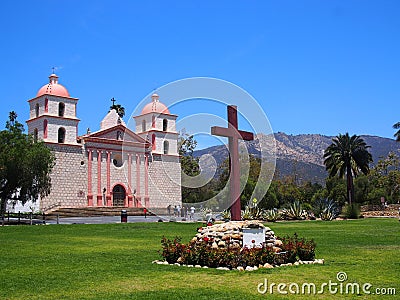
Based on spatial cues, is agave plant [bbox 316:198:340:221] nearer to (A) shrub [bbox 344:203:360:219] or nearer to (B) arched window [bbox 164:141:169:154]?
(A) shrub [bbox 344:203:360:219]

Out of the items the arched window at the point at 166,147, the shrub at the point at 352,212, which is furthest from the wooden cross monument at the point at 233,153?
the arched window at the point at 166,147

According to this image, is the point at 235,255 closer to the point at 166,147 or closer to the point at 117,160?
the point at 117,160

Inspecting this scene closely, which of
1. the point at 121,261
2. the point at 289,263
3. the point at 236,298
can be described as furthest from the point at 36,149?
the point at 236,298

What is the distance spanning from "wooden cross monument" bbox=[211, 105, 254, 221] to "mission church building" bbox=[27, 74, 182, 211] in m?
38.2

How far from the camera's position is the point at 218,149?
584 ft

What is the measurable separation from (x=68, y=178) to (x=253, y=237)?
4559cm

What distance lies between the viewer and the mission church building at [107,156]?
176 feet

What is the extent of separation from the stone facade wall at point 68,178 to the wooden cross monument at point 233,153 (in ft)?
138

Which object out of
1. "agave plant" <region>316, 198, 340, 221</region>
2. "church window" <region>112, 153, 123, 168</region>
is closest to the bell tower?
"church window" <region>112, 153, 123, 168</region>

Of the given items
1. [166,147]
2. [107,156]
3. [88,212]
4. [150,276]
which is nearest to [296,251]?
[150,276]

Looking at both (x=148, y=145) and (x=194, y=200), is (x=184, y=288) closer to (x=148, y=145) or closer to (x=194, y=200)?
(x=148, y=145)

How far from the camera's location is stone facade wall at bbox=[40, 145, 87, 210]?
53188mm

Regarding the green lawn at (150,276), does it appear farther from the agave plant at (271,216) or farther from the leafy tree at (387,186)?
the leafy tree at (387,186)

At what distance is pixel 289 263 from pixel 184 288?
11.7 ft
